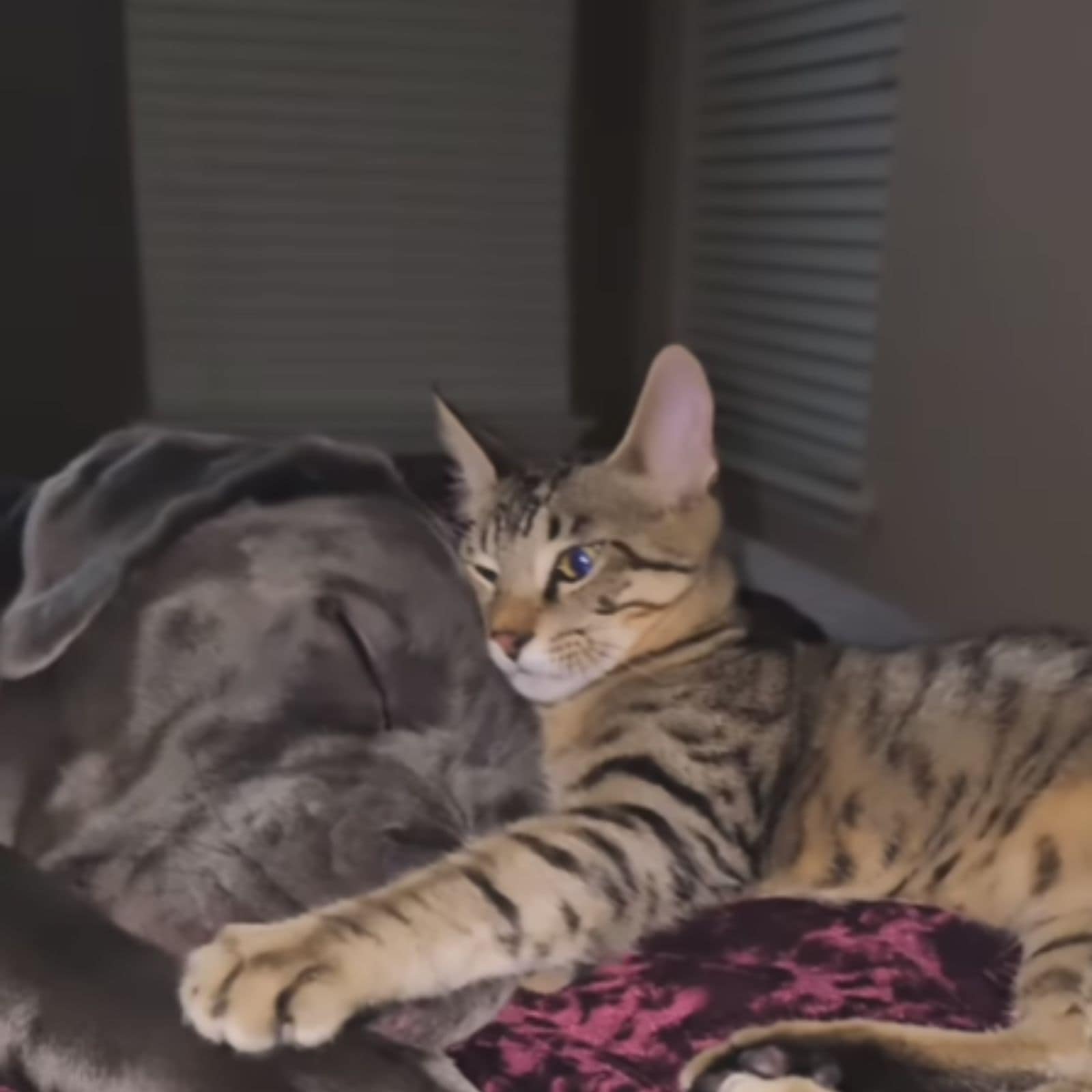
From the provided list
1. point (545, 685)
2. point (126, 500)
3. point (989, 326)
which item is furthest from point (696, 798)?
point (989, 326)

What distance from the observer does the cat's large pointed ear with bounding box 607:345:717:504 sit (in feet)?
3.99

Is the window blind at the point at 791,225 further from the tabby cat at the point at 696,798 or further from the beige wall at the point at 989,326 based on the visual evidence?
the tabby cat at the point at 696,798

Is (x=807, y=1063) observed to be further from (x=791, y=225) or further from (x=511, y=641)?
(x=791, y=225)

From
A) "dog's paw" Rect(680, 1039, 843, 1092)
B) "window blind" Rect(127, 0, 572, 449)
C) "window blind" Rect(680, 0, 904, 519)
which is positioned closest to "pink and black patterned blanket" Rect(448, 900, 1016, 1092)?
"dog's paw" Rect(680, 1039, 843, 1092)

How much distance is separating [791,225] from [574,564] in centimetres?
171

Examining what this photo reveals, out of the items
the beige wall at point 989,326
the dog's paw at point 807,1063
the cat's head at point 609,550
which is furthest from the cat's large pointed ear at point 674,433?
the beige wall at point 989,326

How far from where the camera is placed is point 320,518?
1.17m

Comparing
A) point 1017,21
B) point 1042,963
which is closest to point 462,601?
point 1042,963

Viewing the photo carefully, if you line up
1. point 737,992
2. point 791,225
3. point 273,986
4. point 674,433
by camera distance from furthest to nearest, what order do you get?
point 791,225
point 674,433
point 737,992
point 273,986

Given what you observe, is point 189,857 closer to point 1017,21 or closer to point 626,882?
point 626,882

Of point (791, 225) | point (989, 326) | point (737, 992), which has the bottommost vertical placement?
point (737, 992)

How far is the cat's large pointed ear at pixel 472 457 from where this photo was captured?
1342mm

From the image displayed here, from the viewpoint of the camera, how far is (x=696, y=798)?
1149mm

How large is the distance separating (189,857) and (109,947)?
10 centimetres
